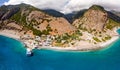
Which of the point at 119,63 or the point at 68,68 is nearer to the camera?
the point at 68,68

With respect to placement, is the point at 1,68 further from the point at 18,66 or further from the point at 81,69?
the point at 81,69

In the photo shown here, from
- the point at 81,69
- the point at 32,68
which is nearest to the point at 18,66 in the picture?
the point at 32,68

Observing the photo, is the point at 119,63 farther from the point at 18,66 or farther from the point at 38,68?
the point at 18,66

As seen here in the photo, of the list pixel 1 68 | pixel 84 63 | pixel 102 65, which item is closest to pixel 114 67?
pixel 102 65

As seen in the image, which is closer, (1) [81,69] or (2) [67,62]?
(1) [81,69]

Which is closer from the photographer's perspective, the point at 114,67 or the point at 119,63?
the point at 114,67

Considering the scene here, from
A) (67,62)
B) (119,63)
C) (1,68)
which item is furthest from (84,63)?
(1,68)

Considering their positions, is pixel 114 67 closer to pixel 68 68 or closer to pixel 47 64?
pixel 68 68
